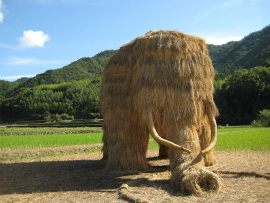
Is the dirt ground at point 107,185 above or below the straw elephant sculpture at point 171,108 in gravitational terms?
below

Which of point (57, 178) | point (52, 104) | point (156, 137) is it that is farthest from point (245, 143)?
point (52, 104)

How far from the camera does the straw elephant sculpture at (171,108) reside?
4801mm

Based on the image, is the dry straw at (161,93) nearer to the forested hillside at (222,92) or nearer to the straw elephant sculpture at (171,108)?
the straw elephant sculpture at (171,108)

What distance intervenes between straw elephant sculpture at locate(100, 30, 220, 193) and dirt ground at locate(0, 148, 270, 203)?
0.34 meters

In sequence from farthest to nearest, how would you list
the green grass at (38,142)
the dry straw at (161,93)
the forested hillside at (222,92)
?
the forested hillside at (222,92) → the green grass at (38,142) → the dry straw at (161,93)

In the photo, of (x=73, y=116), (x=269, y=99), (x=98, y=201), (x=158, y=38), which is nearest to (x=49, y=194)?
(x=98, y=201)

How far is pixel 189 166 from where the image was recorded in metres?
4.57

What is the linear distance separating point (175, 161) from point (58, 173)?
4232 millimetres

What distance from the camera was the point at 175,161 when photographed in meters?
4.88

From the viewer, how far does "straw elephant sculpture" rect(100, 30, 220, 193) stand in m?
4.80

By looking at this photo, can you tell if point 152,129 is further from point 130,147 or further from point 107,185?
point 107,185

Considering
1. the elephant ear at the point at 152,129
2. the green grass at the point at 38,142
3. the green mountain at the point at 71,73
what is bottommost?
the green grass at the point at 38,142

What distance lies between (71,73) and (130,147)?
4799 inches

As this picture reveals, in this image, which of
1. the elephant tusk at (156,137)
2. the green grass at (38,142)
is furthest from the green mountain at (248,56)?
the elephant tusk at (156,137)
